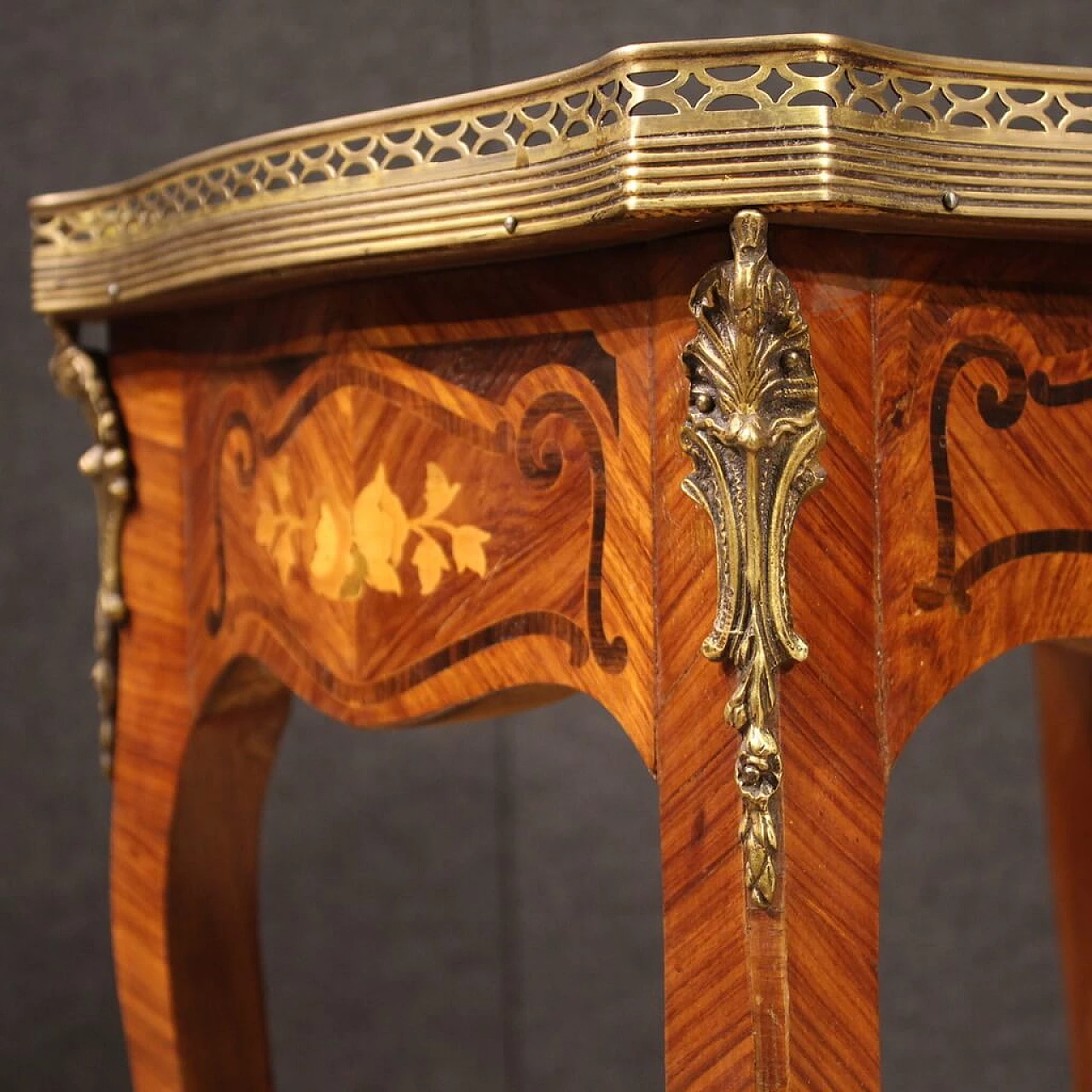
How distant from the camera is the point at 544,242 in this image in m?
0.76

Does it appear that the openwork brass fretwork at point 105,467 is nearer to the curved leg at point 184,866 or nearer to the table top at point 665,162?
the curved leg at point 184,866

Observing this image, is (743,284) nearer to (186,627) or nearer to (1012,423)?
(1012,423)

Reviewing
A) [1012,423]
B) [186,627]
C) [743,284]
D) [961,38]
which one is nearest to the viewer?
[743,284]

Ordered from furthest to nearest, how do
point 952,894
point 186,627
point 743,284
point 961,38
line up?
point 952,894 < point 961,38 < point 186,627 < point 743,284

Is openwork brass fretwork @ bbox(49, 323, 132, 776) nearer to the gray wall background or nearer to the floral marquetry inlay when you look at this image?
the floral marquetry inlay

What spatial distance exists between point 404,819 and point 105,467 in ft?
2.50

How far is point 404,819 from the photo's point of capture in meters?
1.75

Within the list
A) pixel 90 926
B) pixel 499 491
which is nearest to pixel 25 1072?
pixel 90 926

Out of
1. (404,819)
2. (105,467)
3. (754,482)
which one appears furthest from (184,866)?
(404,819)

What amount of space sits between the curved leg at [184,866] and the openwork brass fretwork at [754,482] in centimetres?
40

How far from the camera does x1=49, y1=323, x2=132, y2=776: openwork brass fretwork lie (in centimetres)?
Answer: 106

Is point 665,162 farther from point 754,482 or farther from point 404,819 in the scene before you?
point 404,819

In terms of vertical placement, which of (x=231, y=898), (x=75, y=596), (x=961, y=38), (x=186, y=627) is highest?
(x=961, y=38)

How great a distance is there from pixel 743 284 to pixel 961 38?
1.03 metres
